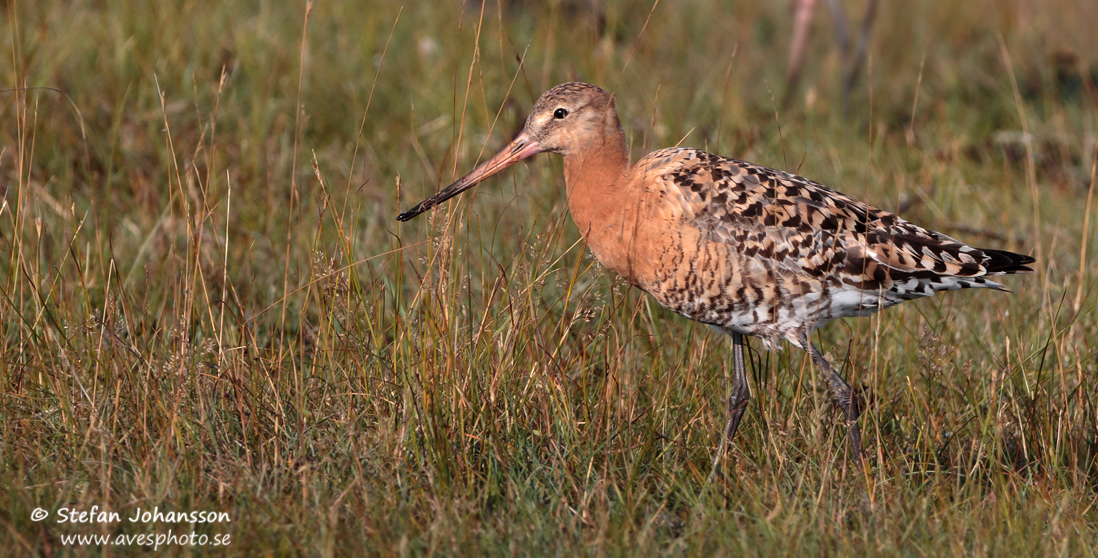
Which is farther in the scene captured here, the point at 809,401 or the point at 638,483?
the point at 809,401

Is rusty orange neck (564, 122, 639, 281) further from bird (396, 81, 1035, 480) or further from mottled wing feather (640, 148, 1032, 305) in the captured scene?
mottled wing feather (640, 148, 1032, 305)

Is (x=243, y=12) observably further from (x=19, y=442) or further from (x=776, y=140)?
(x=19, y=442)

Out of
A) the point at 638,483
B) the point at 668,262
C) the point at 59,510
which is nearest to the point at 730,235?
the point at 668,262

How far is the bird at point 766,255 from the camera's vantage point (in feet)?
13.1

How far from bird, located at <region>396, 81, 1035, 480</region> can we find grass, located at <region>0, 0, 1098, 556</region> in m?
0.16

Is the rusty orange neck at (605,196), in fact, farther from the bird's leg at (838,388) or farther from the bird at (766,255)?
the bird's leg at (838,388)

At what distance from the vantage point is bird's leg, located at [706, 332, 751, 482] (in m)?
3.53

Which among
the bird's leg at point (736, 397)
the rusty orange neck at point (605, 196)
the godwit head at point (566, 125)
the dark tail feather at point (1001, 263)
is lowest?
the bird's leg at point (736, 397)

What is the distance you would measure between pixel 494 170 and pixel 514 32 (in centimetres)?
415

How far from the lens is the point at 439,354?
3.70m

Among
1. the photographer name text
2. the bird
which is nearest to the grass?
the photographer name text

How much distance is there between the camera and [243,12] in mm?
7746

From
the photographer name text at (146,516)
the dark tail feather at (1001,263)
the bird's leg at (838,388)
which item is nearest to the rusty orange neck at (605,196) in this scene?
the bird's leg at (838,388)

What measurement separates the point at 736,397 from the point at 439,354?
45.3 inches
